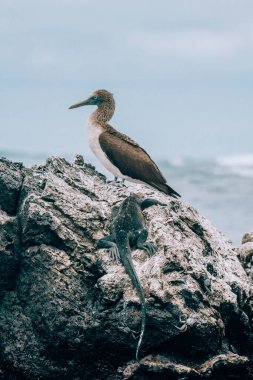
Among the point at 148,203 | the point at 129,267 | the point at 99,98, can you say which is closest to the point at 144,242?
the point at 129,267

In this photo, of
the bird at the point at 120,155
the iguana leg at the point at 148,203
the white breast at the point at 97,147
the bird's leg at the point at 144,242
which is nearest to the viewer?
the bird's leg at the point at 144,242

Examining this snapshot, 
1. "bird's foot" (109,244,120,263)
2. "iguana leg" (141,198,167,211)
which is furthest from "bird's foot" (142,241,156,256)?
"iguana leg" (141,198,167,211)

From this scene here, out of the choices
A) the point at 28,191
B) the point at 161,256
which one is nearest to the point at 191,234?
the point at 161,256

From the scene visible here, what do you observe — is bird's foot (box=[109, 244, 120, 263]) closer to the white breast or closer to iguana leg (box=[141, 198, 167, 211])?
iguana leg (box=[141, 198, 167, 211])

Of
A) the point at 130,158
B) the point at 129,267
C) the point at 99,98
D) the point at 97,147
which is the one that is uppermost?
the point at 99,98

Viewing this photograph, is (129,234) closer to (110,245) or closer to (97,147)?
(110,245)

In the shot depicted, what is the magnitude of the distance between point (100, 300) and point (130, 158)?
4.31 m

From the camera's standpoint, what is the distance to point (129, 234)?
1200 centimetres

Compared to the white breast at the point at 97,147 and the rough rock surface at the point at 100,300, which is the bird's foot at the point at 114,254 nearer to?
the rough rock surface at the point at 100,300

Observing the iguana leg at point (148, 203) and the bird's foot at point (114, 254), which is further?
the iguana leg at point (148, 203)

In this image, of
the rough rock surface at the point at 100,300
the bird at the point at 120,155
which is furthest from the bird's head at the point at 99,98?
the rough rock surface at the point at 100,300

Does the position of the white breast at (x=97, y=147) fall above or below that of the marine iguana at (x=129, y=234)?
above

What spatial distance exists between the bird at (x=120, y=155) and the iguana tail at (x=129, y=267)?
2793 mm

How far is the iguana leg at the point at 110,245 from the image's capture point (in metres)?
11.5
